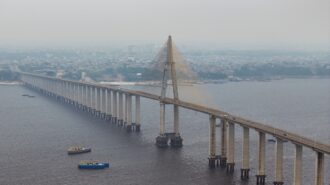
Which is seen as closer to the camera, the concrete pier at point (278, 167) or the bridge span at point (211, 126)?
the bridge span at point (211, 126)

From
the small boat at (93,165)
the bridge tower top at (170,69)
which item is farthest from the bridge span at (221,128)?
the small boat at (93,165)

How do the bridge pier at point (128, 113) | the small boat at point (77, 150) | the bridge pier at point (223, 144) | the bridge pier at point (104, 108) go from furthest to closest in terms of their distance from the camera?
the bridge pier at point (104, 108) → the bridge pier at point (128, 113) → the small boat at point (77, 150) → the bridge pier at point (223, 144)

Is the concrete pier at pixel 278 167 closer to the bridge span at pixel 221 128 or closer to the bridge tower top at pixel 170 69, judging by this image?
the bridge span at pixel 221 128

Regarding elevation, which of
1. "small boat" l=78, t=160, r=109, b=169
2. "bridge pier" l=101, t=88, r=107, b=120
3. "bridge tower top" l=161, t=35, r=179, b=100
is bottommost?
"small boat" l=78, t=160, r=109, b=169

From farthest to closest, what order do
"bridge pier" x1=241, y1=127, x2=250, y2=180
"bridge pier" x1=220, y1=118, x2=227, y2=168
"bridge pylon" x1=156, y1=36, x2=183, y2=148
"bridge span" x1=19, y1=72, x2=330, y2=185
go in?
"bridge pylon" x1=156, y1=36, x2=183, y2=148 → "bridge pier" x1=220, y1=118, x2=227, y2=168 → "bridge pier" x1=241, y1=127, x2=250, y2=180 → "bridge span" x1=19, y1=72, x2=330, y2=185

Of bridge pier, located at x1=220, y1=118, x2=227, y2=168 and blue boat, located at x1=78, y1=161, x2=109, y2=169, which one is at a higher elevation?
bridge pier, located at x1=220, y1=118, x2=227, y2=168

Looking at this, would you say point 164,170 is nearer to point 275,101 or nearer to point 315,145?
point 315,145

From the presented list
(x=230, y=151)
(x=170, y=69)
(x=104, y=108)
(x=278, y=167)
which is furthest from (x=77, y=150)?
(x=104, y=108)

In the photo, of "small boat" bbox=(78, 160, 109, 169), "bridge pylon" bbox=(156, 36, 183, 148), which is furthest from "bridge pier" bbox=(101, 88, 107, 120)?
"small boat" bbox=(78, 160, 109, 169)

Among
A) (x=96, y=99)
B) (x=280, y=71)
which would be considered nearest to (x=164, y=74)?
(x=96, y=99)

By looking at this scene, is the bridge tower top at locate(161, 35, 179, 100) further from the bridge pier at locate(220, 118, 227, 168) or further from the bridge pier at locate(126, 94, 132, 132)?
the bridge pier at locate(126, 94, 132, 132)

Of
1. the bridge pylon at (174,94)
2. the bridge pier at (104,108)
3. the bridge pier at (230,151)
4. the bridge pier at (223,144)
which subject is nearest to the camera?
the bridge pier at (230,151)
